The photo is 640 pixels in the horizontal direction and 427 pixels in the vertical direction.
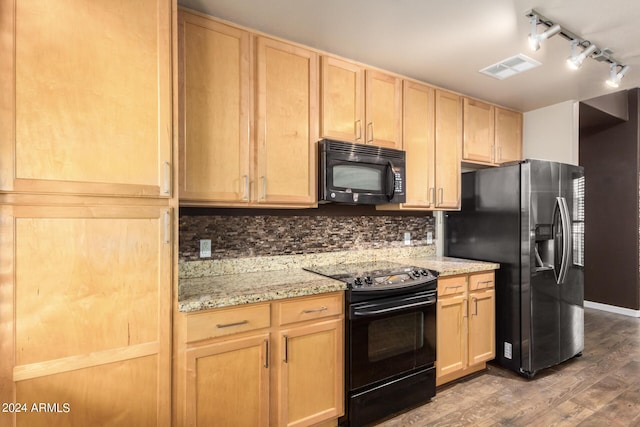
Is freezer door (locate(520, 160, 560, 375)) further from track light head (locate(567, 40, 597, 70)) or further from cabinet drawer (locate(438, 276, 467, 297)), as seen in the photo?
track light head (locate(567, 40, 597, 70))

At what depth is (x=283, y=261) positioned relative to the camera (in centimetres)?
254

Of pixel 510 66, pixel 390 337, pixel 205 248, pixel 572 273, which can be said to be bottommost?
pixel 390 337

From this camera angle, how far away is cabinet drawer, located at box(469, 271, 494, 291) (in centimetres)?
277

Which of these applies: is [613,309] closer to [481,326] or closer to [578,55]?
[481,326]

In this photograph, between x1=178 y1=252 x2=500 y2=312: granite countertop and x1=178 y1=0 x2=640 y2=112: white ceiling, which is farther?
x1=178 y1=0 x2=640 y2=112: white ceiling

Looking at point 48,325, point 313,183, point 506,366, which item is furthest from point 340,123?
point 506,366

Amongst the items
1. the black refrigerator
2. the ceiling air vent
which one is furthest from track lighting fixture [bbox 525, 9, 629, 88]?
the black refrigerator

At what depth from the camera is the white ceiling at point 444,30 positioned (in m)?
1.91

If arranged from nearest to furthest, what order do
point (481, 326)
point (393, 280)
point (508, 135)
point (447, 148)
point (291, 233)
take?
point (393, 280) → point (291, 233) → point (481, 326) → point (447, 148) → point (508, 135)

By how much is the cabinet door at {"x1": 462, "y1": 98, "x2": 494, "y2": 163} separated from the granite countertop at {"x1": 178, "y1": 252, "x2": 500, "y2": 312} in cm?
128

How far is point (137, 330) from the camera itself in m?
1.53

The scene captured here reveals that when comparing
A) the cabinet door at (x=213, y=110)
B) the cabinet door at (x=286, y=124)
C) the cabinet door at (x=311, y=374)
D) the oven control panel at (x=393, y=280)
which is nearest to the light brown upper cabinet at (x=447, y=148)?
the oven control panel at (x=393, y=280)

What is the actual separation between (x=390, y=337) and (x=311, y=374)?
601 mm

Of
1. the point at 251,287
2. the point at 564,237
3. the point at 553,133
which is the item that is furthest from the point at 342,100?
the point at 553,133
